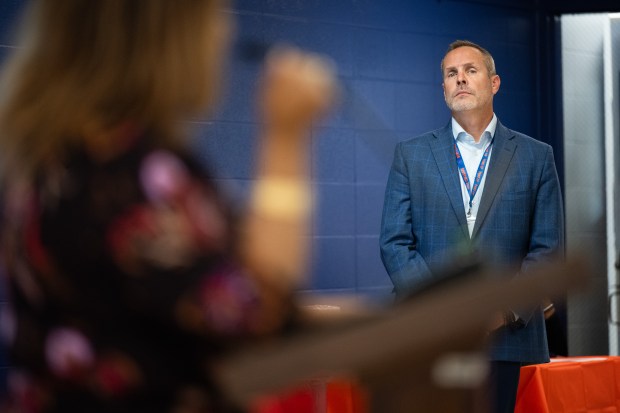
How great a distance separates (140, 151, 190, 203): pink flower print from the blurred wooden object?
16 cm

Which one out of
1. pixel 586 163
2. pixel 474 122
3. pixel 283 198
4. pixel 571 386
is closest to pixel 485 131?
pixel 474 122

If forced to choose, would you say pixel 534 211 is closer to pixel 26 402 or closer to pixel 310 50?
pixel 310 50

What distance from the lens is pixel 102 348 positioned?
95 centimetres

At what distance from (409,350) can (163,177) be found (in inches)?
10.8

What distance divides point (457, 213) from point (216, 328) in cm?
219

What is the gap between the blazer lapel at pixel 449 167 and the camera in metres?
3.05

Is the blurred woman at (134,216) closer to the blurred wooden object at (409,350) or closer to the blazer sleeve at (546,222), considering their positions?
the blurred wooden object at (409,350)

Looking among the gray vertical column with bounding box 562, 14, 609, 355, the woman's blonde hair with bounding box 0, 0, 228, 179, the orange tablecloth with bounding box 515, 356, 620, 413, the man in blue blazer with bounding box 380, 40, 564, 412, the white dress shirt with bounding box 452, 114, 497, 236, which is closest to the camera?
the woman's blonde hair with bounding box 0, 0, 228, 179

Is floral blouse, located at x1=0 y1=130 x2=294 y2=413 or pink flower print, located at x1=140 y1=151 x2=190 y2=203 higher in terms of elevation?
pink flower print, located at x1=140 y1=151 x2=190 y2=203

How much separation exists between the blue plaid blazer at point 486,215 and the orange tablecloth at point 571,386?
0.90m


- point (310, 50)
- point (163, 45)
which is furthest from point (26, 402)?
point (310, 50)

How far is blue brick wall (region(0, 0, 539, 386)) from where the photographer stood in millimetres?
4105

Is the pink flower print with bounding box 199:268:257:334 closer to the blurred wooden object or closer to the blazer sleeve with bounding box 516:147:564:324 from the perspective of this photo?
the blurred wooden object

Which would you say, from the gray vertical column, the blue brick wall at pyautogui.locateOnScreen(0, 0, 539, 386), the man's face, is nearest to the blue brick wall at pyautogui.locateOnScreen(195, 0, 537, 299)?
the blue brick wall at pyautogui.locateOnScreen(0, 0, 539, 386)
